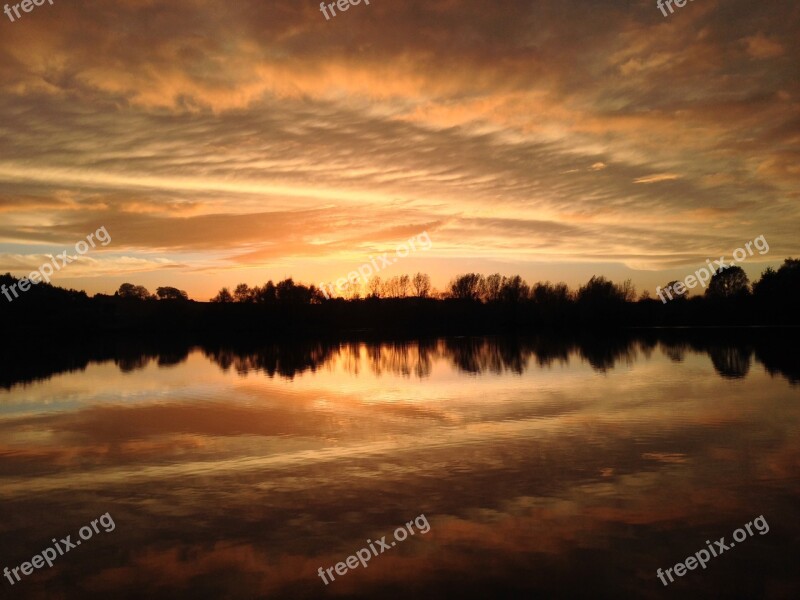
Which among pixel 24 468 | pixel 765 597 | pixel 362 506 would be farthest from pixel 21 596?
pixel 765 597

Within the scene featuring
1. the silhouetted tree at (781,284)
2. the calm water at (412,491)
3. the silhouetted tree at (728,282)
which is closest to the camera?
the calm water at (412,491)

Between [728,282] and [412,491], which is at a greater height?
[728,282]

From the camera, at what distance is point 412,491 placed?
1143cm

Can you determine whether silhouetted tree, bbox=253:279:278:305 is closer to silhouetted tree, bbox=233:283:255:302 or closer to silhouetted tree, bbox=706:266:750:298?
silhouetted tree, bbox=233:283:255:302

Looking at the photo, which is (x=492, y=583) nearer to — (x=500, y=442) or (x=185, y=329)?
(x=500, y=442)

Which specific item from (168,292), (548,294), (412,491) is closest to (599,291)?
(548,294)

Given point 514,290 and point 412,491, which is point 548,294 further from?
point 412,491

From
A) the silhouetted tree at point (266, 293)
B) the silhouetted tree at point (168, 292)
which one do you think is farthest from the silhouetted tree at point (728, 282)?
the silhouetted tree at point (168, 292)

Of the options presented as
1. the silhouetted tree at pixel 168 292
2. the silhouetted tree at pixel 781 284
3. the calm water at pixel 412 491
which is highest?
the silhouetted tree at pixel 168 292

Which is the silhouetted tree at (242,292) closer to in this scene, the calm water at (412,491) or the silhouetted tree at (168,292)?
the silhouetted tree at (168,292)

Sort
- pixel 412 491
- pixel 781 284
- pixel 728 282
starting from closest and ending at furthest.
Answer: pixel 412 491, pixel 781 284, pixel 728 282

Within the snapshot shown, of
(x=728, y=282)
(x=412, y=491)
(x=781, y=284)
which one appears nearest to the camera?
(x=412, y=491)

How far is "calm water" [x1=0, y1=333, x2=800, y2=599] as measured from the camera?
7988 mm

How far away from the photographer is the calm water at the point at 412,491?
7.99 m
